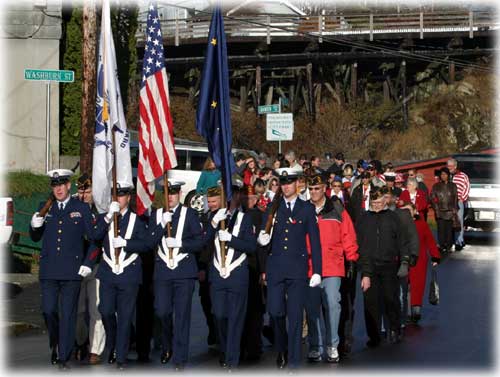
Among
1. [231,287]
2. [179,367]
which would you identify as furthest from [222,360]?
[231,287]

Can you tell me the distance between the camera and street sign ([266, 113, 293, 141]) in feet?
108

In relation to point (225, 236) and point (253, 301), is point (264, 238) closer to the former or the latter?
point (225, 236)

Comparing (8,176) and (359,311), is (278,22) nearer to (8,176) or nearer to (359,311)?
(8,176)

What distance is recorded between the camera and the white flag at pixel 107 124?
40.1 feet

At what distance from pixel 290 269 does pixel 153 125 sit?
226cm

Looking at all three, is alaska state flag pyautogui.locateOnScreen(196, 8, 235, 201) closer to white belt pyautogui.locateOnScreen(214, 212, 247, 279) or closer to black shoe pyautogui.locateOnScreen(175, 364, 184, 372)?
white belt pyautogui.locateOnScreen(214, 212, 247, 279)

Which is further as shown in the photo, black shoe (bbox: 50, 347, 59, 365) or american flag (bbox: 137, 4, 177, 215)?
american flag (bbox: 137, 4, 177, 215)

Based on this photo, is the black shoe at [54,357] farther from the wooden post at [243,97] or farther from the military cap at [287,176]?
the wooden post at [243,97]

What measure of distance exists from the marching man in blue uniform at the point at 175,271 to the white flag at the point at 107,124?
870 millimetres

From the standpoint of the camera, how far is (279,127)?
108 feet

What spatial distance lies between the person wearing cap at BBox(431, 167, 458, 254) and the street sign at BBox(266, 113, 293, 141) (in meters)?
8.87

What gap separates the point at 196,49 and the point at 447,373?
42.8m

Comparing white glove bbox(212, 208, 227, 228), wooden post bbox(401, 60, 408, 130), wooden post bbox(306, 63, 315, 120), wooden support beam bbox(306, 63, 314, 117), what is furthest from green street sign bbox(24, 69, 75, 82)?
wooden post bbox(401, 60, 408, 130)

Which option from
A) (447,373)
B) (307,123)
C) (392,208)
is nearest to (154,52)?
(392,208)
